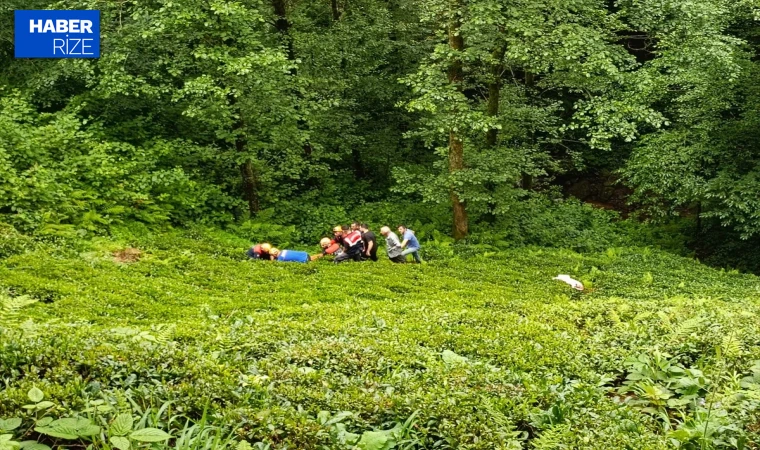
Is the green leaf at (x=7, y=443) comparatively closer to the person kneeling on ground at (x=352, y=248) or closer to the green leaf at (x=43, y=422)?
the green leaf at (x=43, y=422)

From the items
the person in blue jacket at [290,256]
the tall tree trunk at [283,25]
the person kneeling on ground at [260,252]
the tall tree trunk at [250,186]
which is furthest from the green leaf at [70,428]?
the tall tree trunk at [283,25]

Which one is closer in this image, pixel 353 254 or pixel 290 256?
pixel 290 256

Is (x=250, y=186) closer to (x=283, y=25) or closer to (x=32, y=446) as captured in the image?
(x=283, y=25)

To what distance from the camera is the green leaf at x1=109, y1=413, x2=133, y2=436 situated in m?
3.01

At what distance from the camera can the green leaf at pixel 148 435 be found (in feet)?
9.53

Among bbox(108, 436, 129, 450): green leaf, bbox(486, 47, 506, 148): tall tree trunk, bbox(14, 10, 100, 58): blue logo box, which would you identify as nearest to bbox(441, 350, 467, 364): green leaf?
bbox(108, 436, 129, 450): green leaf

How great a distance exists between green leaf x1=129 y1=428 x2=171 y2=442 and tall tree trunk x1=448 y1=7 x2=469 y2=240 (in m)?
13.5

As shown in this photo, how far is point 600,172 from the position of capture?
2842cm

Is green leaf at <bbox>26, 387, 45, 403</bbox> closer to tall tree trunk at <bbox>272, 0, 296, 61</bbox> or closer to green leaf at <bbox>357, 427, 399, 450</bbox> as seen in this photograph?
green leaf at <bbox>357, 427, 399, 450</bbox>

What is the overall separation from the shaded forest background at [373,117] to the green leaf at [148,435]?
10385 millimetres

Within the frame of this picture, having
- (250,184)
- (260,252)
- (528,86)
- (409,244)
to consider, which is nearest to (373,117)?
(528,86)

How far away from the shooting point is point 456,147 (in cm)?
1727

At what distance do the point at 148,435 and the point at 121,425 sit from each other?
7.7 inches

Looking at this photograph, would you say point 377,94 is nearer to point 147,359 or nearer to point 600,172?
point 600,172
